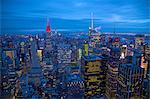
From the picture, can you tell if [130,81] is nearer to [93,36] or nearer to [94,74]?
[94,74]

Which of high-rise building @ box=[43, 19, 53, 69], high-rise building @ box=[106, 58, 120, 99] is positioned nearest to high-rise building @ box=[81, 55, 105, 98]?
high-rise building @ box=[106, 58, 120, 99]

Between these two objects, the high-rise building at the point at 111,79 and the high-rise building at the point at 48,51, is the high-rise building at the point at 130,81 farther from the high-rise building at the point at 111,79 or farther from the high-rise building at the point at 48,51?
the high-rise building at the point at 48,51

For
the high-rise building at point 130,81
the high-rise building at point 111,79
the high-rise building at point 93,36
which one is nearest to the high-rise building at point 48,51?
the high-rise building at point 93,36

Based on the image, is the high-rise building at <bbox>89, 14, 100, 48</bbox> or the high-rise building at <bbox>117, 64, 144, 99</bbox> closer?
the high-rise building at <bbox>89, 14, 100, 48</bbox>

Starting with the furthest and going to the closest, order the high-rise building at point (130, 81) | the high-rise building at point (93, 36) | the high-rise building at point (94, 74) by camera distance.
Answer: the high-rise building at point (94, 74) < the high-rise building at point (130, 81) < the high-rise building at point (93, 36)

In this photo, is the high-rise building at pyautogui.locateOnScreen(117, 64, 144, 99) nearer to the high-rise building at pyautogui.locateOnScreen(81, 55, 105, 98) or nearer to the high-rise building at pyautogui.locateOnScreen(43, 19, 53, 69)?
the high-rise building at pyautogui.locateOnScreen(81, 55, 105, 98)

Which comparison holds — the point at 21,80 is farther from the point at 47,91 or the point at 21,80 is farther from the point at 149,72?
the point at 149,72
